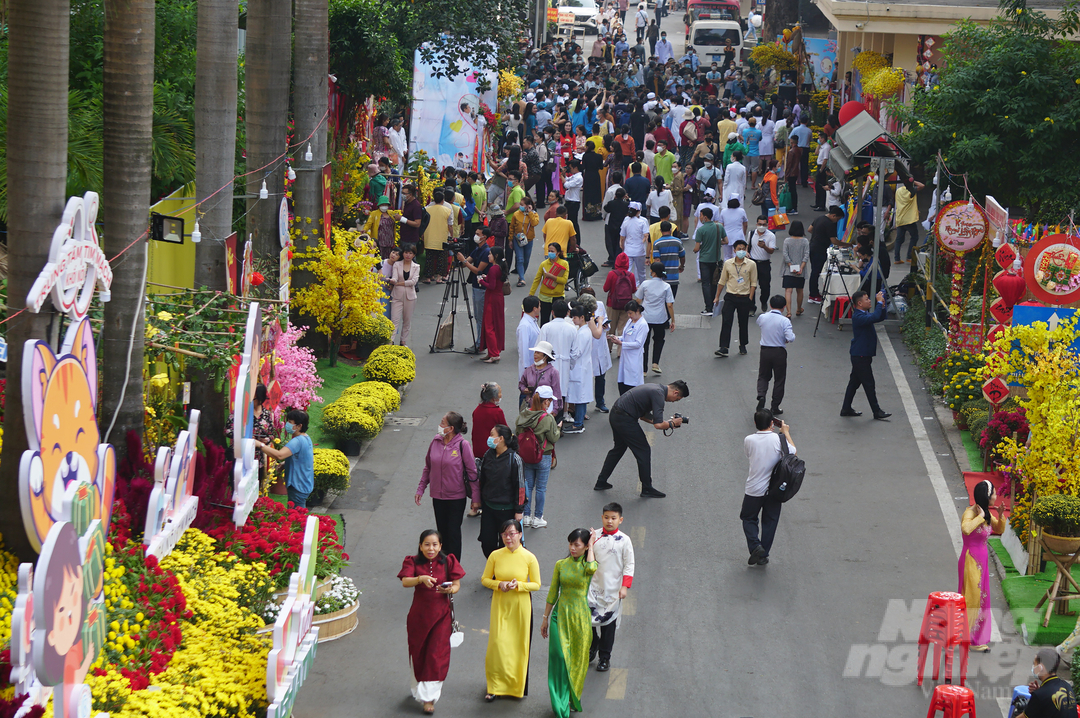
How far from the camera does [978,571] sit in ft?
34.7

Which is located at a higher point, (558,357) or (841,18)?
(841,18)

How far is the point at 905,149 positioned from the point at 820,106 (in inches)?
562

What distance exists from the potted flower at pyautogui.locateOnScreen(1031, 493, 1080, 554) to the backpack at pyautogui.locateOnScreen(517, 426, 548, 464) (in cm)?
454

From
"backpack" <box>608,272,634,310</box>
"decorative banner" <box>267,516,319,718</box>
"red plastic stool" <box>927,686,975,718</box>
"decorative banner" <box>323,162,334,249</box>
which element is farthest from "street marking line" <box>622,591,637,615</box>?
"decorative banner" <box>323,162,334,249</box>

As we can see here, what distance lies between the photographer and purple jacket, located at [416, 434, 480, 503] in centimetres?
1116

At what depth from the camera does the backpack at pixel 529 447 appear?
476 inches

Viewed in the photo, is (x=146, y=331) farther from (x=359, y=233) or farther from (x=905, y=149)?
(x=905, y=149)

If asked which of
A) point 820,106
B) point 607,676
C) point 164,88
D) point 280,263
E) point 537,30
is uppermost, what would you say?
point 537,30

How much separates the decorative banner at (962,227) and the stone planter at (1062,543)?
6.56m

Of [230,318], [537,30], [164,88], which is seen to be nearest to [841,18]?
[164,88]

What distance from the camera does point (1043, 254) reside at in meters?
12.9

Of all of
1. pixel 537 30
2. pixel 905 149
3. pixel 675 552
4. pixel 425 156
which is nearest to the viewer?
pixel 675 552

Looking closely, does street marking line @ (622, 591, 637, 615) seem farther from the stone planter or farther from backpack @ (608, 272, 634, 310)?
backpack @ (608, 272, 634, 310)

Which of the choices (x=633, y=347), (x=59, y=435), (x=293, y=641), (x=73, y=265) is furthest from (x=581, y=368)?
(x=59, y=435)
